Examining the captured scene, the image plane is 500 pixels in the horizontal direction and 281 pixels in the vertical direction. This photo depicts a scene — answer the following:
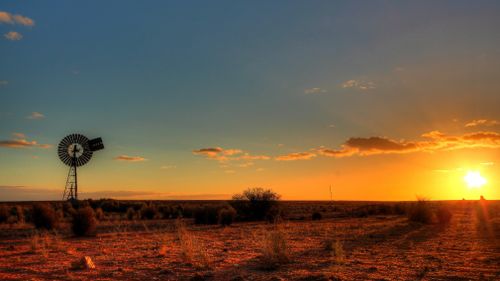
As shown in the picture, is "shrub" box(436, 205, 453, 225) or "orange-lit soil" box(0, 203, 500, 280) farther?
"shrub" box(436, 205, 453, 225)

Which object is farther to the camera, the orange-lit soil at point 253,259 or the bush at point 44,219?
the bush at point 44,219

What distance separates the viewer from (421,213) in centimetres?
3888

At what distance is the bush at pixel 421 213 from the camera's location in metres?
38.4

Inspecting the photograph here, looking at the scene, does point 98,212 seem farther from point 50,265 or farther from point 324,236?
point 50,265

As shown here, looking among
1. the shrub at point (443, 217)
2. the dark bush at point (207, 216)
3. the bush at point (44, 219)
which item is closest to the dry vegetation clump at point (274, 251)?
the bush at point (44, 219)

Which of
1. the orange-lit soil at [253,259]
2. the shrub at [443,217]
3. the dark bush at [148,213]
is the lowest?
the orange-lit soil at [253,259]

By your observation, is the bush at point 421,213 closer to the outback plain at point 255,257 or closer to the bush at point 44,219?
the outback plain at point 255,257

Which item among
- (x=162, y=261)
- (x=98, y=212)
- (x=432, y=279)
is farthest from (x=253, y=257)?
(x=98, y=212)

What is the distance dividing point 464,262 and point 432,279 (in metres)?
4.04

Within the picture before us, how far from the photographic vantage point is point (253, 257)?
59.8 ft

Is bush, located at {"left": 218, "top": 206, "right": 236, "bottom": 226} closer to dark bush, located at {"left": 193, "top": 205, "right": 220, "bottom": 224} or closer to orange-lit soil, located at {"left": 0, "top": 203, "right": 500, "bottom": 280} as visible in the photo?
dark bush, located at {"left": 193, "top": 205, "right": 220, "bottom": 224}

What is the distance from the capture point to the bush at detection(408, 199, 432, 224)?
126 feet

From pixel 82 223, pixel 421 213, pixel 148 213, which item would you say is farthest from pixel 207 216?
pixel 421 213

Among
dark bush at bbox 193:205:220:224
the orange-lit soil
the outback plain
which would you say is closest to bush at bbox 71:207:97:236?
the outback plain
